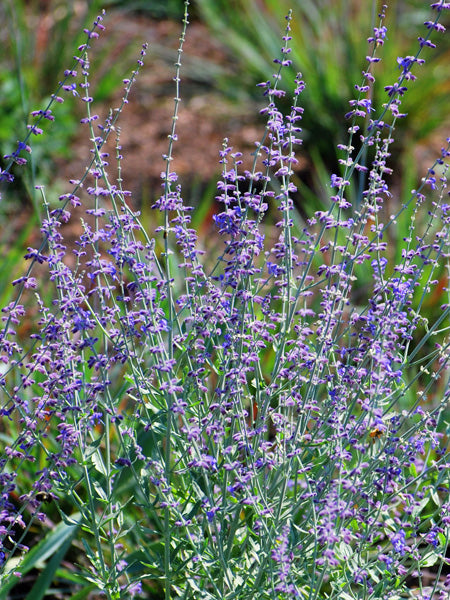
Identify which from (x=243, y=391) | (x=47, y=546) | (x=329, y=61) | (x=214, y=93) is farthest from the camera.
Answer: (x=214, y=93)

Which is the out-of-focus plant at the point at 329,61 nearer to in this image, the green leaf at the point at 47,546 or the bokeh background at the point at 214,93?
the bokeh background at the point at 214,93

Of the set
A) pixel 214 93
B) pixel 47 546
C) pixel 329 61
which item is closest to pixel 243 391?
pixel 47 546

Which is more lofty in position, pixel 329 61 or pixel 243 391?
pixel 329 61

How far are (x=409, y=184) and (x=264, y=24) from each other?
3.17 meters

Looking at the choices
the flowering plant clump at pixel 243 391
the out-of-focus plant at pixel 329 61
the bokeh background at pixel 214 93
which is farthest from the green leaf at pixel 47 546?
the out-of-focus plant at pixel 329 61

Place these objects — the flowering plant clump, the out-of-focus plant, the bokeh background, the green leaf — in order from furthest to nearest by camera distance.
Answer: the out-of-focus plant
the bokeh background
the green leaf
the flowering plant clump

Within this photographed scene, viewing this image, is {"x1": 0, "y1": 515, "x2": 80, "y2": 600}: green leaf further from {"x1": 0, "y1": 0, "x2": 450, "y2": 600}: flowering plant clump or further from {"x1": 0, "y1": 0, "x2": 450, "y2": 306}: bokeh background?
{"x1": 0, "y1": 0, "x2": 450, "y2": 306}: bokeh background

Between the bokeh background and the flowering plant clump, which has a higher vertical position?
the bokeh background

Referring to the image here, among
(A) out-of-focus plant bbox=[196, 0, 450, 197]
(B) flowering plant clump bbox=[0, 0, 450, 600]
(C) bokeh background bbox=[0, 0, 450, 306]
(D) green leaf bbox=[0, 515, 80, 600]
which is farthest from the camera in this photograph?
(A) out-of-focus plant bbox=[196, 0, 450, 197]

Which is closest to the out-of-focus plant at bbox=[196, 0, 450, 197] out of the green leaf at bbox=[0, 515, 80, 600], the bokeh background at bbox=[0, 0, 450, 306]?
the bokeh background at bbox=[0, 0, 450, 306]

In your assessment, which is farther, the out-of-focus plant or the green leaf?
the out-of-focus plant

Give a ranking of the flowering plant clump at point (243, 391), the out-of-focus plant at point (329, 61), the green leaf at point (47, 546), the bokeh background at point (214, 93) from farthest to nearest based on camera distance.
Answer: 1. the out-of-focus plant at point (329, 61)
2. the bokeh background at point (214, 93)
3. the green leaf at point (47, 546)
4. the flowering plant clump at point (243, 391)

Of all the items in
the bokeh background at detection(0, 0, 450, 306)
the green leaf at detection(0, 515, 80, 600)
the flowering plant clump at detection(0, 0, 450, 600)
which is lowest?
the green leaf at detection(0, 515, 80, 600)

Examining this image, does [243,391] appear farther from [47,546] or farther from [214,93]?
[214,93]
